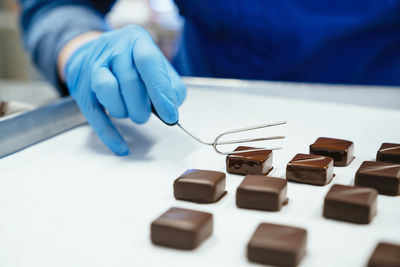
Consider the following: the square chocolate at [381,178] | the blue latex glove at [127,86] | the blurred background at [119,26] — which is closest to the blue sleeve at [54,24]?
the blue latex glove at [127,86]

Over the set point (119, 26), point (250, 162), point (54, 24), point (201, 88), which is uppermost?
point (54, 24)

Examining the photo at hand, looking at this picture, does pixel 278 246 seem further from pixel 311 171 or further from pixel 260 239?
pixel 311 171

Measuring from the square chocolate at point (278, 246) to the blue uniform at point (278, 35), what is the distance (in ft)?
3.82

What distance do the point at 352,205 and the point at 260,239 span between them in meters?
0.19

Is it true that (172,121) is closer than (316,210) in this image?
No

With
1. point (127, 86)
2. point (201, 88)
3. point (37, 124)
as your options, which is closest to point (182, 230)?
point (127, 86)

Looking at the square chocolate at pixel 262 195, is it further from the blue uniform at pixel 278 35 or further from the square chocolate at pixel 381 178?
the blue uniform at pixel 278 35

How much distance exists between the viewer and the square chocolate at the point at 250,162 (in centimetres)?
95

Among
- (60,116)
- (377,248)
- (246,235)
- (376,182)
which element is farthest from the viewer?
(60,116)

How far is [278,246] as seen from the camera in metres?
0.64

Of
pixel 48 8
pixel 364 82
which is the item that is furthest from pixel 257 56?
pixel 48 8

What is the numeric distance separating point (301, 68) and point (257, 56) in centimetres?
18

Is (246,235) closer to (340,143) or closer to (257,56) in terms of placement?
(340,143)

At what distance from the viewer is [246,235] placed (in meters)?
0.74
